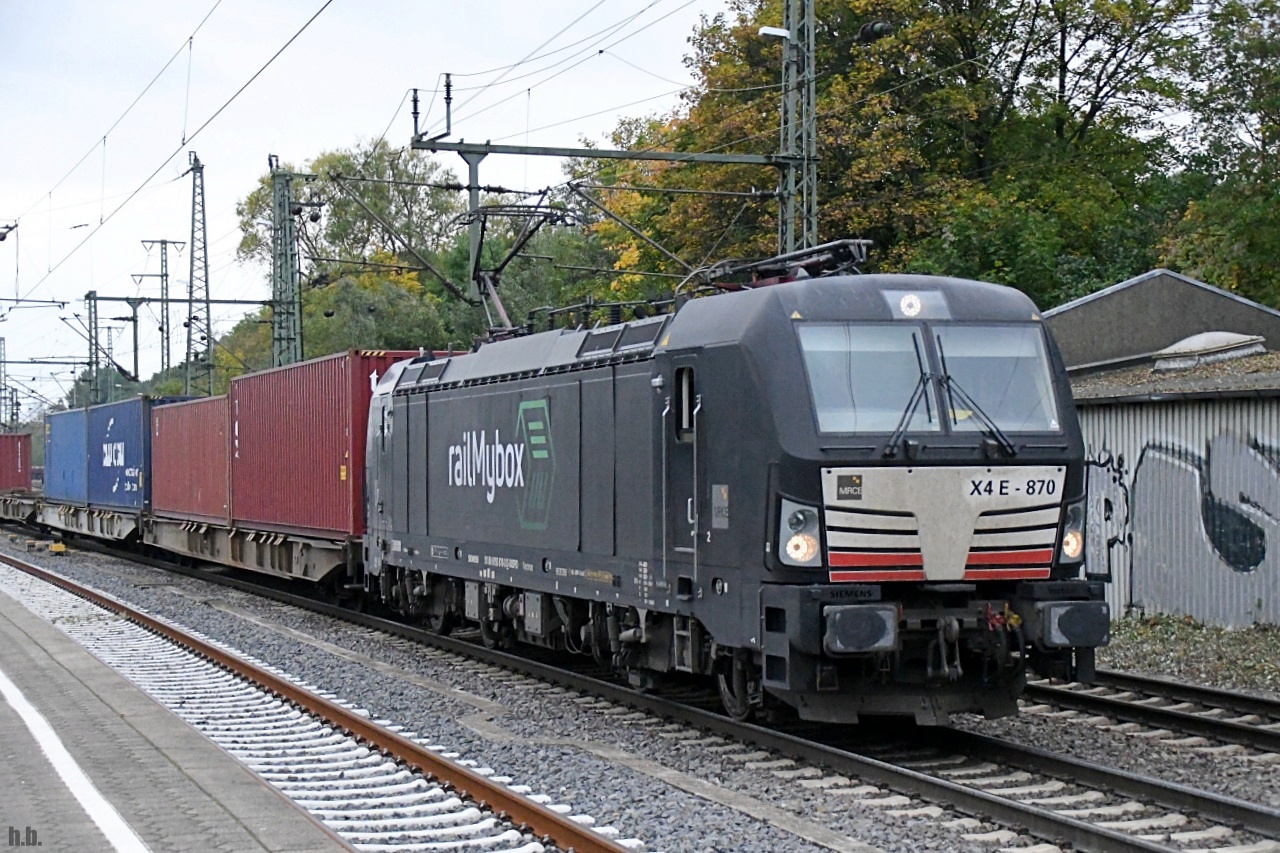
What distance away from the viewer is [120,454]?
3534 centimetres

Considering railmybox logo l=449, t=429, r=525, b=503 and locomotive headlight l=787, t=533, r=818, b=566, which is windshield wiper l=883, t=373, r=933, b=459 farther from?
railmybox logo l=449, t=429, r=525, b=503

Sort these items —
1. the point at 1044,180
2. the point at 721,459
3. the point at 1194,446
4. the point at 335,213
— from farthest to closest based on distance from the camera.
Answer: the point at 335,213, the point at 1044,180, the point at 1194,446, the point at 721,459

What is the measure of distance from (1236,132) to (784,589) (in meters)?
24.3

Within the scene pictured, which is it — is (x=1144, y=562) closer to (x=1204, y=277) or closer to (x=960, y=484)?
(x=960, y=484)

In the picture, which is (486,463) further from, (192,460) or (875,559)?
(192,460)

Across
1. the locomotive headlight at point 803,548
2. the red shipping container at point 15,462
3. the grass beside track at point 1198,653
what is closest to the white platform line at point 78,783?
the locomotive headlight at point 803,548

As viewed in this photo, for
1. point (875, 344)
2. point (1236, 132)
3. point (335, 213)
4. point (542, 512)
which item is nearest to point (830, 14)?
point (1236, 132)

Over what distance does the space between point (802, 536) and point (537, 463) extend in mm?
4602

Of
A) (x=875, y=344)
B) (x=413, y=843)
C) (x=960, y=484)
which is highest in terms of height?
(x=875, y=344)

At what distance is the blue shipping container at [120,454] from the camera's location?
33.2 m

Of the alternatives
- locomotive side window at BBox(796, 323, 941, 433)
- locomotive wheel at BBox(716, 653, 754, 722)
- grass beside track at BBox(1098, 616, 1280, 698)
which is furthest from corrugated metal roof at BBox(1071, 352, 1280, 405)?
locomotive wheel at BBox(716, 653, 754, 722)

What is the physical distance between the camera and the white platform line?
7142mm

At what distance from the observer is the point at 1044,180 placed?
37.6 metres

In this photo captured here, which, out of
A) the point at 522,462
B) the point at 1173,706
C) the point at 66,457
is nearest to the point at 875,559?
the point at 1173,706
